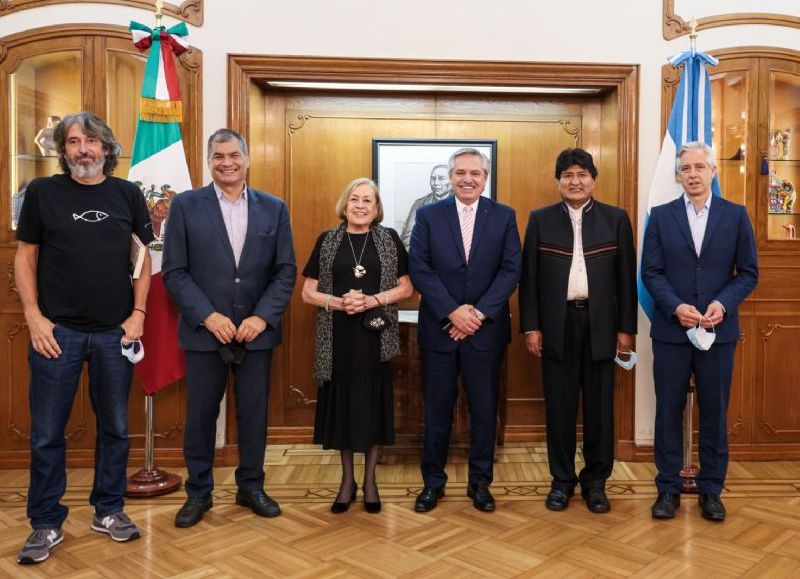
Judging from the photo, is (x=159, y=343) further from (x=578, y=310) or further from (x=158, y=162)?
(x=578, y=310)

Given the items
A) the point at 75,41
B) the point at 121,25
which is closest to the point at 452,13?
the point at 121,25

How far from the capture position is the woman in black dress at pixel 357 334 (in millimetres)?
3014

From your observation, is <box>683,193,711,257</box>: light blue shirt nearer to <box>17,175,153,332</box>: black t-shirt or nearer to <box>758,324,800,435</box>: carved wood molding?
<box>758,324,800,435</box>: carved wood molding

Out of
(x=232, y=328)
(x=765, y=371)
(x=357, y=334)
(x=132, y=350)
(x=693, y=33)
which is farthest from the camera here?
(x=765, y=371)

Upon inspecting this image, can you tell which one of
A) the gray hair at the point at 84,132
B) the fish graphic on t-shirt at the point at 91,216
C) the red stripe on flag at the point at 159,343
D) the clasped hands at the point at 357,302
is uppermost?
the gray hair at the point at 84,132

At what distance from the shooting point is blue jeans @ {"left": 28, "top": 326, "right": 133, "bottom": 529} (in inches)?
104

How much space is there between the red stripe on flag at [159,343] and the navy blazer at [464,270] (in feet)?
3.78

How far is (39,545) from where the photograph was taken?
103 inches

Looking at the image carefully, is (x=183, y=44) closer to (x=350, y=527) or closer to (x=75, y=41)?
(x=75, y=41)

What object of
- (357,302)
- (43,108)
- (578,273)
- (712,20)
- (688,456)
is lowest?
(688,456)

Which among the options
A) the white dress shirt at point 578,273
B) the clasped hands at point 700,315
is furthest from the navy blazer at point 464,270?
the clasped hands at point 700,315

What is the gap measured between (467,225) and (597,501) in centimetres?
132

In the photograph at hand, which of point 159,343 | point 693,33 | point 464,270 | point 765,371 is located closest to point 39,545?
point 159,343

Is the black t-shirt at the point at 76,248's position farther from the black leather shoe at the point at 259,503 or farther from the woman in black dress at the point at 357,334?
the black leather shoe at the point at 259,503
